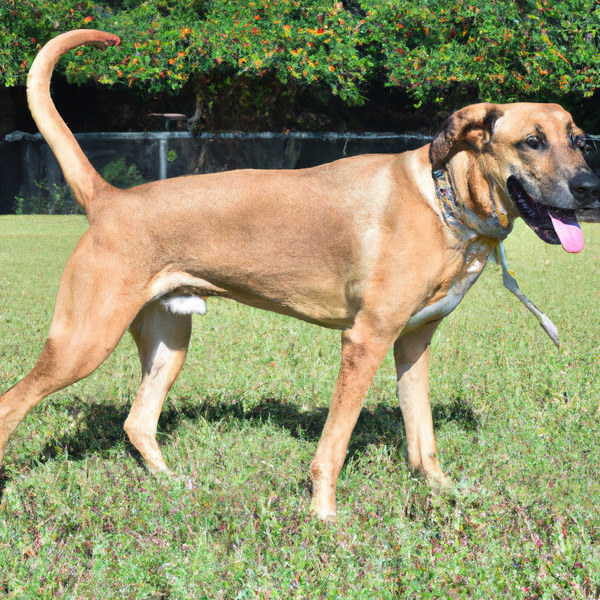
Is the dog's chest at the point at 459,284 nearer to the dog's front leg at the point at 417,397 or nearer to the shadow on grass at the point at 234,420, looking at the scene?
the dog's front leg at the point at 417,397

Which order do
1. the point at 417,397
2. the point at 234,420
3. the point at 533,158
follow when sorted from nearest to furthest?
1. the point at 533,158
2. the point at 417,397
3. the point at 234,420

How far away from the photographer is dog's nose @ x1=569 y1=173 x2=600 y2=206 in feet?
9.06

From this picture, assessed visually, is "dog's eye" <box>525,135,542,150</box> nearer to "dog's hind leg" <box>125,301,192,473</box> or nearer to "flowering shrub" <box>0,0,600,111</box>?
"dog's hind leg" <box>125,301,192,473</box>

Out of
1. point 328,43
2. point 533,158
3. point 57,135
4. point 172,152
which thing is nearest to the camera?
point 533,158

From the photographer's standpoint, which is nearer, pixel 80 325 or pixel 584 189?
pixel 584 189

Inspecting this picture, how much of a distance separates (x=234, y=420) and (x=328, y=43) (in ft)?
25.2

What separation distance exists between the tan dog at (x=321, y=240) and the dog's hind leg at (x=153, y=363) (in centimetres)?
49

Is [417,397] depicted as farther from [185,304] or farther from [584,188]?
[584,188]

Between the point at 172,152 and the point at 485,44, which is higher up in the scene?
the point at 485,44

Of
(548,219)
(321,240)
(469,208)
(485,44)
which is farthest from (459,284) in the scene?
(485,44)

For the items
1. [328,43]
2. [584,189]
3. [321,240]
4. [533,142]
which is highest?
[533,142]

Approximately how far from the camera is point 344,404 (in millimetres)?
3176

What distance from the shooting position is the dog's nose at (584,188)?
276 cm

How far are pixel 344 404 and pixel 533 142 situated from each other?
1304mm
